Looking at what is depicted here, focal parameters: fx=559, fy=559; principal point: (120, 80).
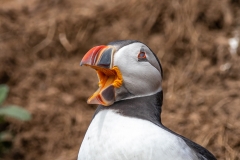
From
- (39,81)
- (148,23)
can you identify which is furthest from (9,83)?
(148,23)

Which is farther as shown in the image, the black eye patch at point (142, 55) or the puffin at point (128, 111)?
the black eye patch at point (142, 55)

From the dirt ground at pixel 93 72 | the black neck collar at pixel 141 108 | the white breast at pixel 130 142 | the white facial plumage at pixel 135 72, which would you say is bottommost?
the dirt ground at pixel 93 72

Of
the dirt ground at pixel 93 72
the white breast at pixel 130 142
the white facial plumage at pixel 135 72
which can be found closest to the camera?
the white breast at pixel 130 142

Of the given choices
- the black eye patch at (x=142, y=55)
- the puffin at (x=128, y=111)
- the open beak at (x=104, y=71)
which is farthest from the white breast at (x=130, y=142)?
the black eye patch at (x=142, y=55)

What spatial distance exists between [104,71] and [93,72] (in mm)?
3171

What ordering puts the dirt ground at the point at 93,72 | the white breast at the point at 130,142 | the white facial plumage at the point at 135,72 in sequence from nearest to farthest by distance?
the white breast at the point at 130,142
the white facial plumage at the point at 135,72
the dirt ground at the point at 93,72

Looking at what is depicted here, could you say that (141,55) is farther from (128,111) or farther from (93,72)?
(93,72)

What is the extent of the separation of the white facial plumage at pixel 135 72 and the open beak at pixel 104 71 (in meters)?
0.03

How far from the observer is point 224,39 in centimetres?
608

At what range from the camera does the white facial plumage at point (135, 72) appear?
3.15 metres

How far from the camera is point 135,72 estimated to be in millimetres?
3189

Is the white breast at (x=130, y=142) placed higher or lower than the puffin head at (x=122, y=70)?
lower

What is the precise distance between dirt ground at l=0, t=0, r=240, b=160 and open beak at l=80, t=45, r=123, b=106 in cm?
204

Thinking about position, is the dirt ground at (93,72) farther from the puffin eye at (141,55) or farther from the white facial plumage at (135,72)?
the puffin eye at (141,55)
